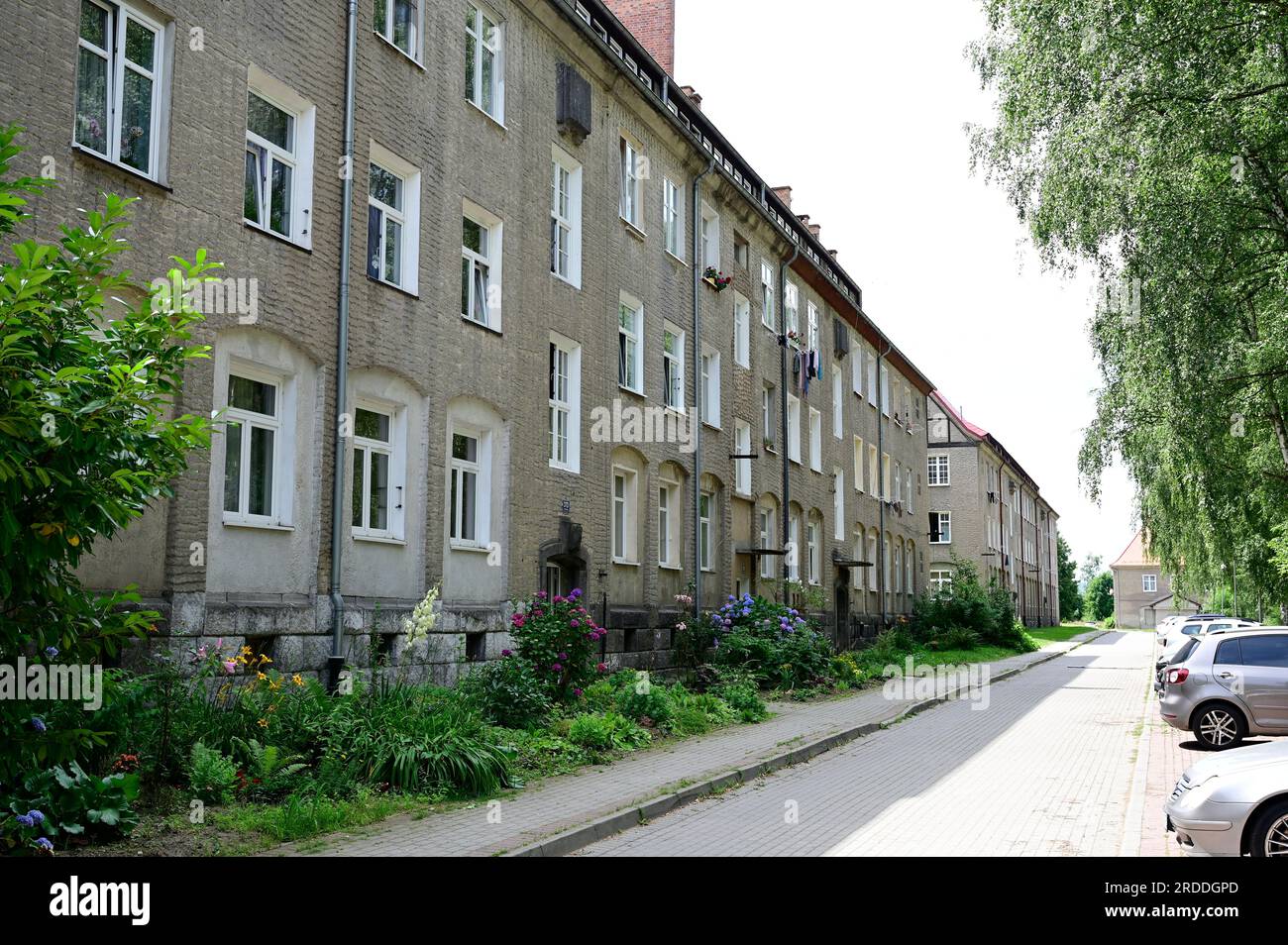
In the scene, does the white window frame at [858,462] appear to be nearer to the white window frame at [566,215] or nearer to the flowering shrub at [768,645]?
the flowering shrub at [768,645]

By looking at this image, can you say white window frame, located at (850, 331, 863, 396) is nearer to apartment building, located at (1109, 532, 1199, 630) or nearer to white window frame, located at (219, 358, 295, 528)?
white window frame, located at (219, 358, 295, 528)

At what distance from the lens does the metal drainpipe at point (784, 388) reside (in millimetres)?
29734

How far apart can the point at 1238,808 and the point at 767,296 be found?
23.9 metres

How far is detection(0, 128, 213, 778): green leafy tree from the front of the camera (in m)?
5.50

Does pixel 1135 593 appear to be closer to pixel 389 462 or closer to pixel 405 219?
pixel 405 219

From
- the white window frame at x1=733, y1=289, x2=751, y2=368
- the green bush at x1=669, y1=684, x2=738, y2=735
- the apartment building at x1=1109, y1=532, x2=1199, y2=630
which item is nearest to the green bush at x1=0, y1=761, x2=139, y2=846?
the green bush at x1=669, y1=684, x2=738, y2=735

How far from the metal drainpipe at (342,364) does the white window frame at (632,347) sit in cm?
829

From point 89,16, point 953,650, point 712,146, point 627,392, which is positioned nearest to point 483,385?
point 627,392

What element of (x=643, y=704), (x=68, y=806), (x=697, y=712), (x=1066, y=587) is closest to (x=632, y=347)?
(x=697, y=712)

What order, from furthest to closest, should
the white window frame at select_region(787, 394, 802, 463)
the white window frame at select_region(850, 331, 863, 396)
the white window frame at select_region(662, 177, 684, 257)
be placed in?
the white window frame at select_region(850, 331, 863, 396) < the white window frame at select_region(787, 394, 802, 463) < the white window frame at select_region(662, 177, 684, 257)

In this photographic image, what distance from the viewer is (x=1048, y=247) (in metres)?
20.1

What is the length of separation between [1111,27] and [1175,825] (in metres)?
13.4

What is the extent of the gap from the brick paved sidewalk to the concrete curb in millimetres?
116

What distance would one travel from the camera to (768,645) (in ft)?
73.1
